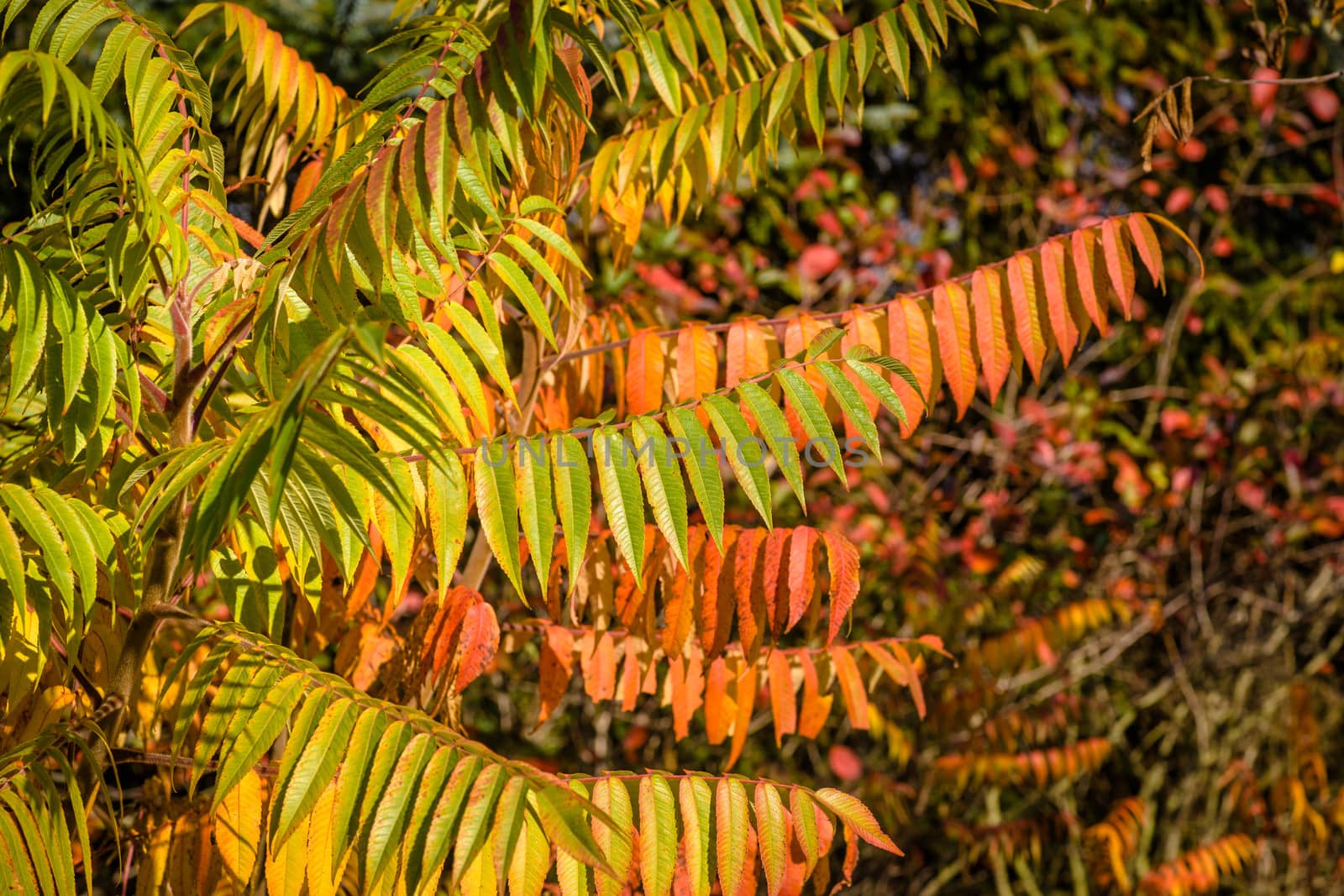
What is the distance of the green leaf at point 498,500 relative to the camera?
1456mm

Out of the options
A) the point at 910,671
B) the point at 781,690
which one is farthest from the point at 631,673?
the point at 910,671

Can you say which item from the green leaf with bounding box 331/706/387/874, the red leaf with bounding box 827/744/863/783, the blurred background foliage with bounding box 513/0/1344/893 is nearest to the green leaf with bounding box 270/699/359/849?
the green leaf with bounding box 331/706/387/874

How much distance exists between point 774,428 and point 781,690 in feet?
2.90

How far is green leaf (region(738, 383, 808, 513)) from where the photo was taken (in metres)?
1.52

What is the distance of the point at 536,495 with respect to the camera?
1475 mm

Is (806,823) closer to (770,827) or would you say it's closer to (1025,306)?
(770,827)

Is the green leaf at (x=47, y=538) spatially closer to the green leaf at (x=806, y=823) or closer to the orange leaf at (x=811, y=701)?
the green leaf at (x=806, y=823)

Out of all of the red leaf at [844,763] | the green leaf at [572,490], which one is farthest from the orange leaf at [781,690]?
the red leaf at [844,763]

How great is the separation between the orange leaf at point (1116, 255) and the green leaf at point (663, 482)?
1022mm

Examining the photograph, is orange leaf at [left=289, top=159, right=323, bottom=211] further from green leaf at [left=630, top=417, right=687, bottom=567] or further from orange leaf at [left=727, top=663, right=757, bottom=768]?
orange leaf at [left=727, top=663, right=757, bottom=768]

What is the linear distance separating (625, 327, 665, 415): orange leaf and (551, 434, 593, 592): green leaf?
604 mm

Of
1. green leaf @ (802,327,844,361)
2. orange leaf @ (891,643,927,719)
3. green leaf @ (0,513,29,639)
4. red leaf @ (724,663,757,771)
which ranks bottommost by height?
orange leaf @ (891,643,927,719)

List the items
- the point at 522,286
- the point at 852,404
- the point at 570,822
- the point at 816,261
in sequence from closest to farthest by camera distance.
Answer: the point at 570,822
the point at 852,404
the point at 522,286
the point at 816,261

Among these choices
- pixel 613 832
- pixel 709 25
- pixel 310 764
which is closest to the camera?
pixel 310 764
